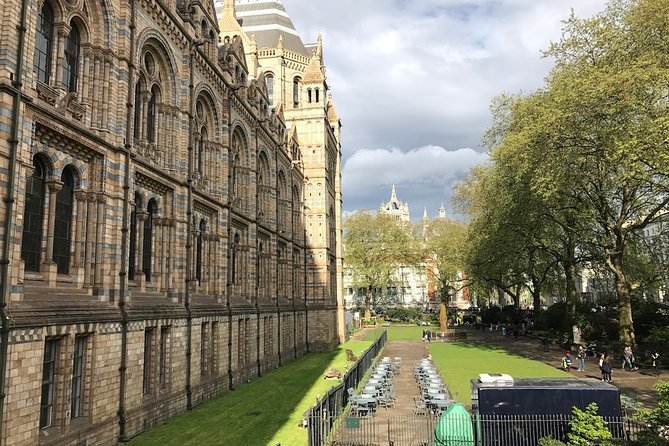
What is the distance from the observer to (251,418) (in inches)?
766

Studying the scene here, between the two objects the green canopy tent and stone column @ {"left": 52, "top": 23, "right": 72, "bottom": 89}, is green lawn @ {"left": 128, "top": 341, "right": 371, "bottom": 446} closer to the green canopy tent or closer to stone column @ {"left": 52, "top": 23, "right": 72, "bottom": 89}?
the green canopy tent

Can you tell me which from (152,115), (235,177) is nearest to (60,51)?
(152,115)

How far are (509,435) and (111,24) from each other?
17.3 meters

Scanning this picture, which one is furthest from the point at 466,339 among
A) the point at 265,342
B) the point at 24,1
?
the point at 24,1

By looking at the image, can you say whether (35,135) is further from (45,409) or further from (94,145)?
(45,409)

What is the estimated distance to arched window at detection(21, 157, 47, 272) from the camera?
42.5ft

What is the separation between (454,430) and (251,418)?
8201 mm

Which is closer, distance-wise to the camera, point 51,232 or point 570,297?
point 51,232

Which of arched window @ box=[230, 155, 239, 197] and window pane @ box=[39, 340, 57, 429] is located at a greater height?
arched window @ box=[230, 155, 239, 197]

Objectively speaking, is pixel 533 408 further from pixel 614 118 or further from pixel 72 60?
pixel 614 118

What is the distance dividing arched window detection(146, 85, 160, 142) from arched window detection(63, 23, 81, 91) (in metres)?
4.14

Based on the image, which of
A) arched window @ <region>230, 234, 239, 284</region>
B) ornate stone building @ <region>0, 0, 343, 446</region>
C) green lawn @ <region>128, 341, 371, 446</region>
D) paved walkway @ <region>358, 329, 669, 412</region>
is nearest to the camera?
ornate stone building @ <region>0, 0, 343, 446</region>

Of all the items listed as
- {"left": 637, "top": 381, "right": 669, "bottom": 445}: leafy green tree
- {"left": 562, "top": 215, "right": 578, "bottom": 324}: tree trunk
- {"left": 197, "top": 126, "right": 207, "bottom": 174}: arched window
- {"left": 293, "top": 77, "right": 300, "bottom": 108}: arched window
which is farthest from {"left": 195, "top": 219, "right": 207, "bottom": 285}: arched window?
{"left": 293, "top": 77, "right": 300, "bottom": 108}: arched window

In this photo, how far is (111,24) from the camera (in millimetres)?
16172
